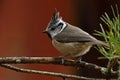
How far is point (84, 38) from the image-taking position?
83.2 inches

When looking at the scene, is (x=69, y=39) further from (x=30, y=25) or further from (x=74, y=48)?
(x=30, y=25)

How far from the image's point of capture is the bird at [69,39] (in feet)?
6.75

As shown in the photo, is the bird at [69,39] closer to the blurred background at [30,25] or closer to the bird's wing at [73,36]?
the bird's wing at [73,36]

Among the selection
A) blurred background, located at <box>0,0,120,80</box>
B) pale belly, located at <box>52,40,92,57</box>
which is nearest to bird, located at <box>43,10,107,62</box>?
pale belly, located at <box>52,40,92,57</box>

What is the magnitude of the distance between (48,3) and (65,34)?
4.01 feet

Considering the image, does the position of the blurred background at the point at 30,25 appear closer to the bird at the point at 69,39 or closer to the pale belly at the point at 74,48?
the bird at the point at 69,39

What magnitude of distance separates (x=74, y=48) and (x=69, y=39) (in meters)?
0.12

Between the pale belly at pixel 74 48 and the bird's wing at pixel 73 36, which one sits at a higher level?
the bird's wing at pixel 73 36

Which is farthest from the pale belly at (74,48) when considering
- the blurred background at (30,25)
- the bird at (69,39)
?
the blurred background at (30,25)

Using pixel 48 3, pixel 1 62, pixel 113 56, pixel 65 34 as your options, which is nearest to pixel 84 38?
pixel 65 34

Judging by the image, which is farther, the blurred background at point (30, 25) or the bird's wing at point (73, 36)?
the blurred background at point (30, 25)

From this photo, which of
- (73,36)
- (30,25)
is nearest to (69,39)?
(73,36)

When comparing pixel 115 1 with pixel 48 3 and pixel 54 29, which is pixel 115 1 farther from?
pixel 54 29

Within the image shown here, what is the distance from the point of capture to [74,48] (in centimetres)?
212
